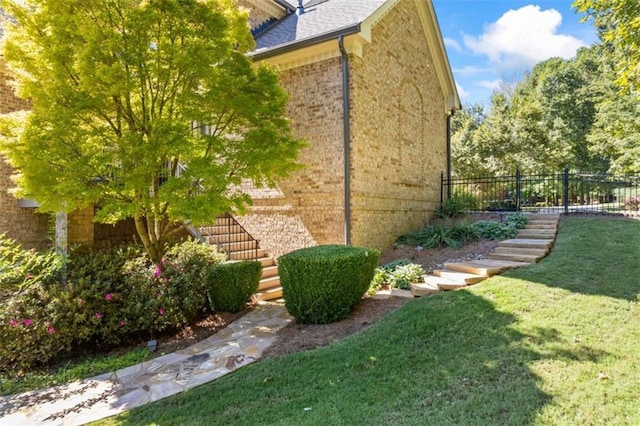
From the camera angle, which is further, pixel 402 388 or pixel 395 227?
pixel 395 227

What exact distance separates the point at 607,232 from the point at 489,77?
34557 millimetres

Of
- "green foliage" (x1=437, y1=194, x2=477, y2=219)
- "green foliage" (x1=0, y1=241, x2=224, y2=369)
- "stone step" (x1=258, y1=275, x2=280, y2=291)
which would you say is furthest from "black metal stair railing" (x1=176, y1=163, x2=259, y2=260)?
"green foliage" (x1=437, y1=194, x2=477, y2=219)

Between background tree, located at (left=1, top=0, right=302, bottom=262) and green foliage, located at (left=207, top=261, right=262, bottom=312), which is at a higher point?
background tree, located at (left=1, top=0, right=302, bottom=262)

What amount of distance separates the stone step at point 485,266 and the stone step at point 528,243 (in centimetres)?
93

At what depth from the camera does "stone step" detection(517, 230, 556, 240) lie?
27.7 feet

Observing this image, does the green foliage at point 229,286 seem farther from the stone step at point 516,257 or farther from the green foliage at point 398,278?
the stone step at point 516,257

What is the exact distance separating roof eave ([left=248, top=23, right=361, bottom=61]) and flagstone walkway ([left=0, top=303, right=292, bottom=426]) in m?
5.95

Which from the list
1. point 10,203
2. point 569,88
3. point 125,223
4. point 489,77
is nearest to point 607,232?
point 125,223

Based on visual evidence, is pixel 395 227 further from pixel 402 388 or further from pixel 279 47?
pixel 402 388

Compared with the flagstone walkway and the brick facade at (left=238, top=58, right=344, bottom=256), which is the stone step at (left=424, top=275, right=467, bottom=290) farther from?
the flagstone walkway

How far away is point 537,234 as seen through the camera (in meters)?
8.67

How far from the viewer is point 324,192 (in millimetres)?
8195

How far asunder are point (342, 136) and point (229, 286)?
3943mm

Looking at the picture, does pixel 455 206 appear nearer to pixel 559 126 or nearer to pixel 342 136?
pixel 342 136
